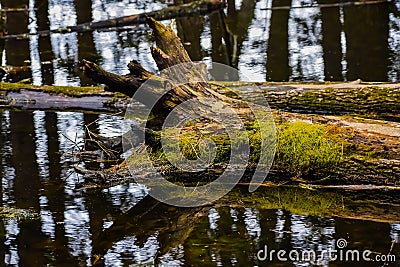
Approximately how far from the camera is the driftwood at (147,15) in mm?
15219

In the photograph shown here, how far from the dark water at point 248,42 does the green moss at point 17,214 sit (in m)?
5.19

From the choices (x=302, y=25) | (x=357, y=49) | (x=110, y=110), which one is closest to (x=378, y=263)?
(x=110, y=110)

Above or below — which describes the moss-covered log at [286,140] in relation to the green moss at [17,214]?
above

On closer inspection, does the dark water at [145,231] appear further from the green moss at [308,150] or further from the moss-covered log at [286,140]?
the green moss at [308,150]

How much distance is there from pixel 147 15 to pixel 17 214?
32.1ft

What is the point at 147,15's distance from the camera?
15133 mm

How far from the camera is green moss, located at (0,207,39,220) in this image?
19.0 feet

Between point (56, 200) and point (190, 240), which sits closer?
point (190, 240)

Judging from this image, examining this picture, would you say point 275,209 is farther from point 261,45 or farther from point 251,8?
point 251,8

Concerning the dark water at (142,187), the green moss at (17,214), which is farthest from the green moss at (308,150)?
the green moss at (17,214)

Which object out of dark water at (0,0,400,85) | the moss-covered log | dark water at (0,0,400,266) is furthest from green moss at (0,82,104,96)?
the moss-covered log

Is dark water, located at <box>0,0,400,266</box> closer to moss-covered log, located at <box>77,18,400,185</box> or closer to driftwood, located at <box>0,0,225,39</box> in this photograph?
driftwood, located at <box>0,0,225,39</box>

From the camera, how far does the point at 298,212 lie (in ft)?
18.4

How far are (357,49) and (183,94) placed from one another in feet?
20.0
